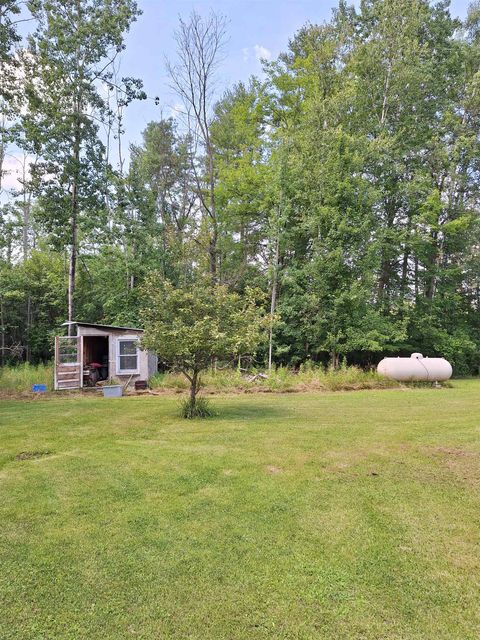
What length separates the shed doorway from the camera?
468 inches

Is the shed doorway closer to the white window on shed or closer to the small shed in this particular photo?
the small shed

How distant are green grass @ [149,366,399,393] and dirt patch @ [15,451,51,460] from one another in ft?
20.4

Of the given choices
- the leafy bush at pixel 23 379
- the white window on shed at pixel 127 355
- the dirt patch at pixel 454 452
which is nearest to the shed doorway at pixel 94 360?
the white window on shed at pixel 127 355

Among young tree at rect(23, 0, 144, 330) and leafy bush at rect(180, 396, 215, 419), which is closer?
leafy bush at rect(180, 396, 215, 419)

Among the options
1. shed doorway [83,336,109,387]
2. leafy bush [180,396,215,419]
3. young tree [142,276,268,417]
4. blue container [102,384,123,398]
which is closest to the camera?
young tree [142,276,268,417]

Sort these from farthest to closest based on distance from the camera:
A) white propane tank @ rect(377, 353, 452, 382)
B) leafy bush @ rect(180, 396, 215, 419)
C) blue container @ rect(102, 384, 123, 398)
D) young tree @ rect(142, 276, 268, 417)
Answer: white propane tank @ rect(377, 353, 452, 382), blue container @ rect(102, 384, 123, 398), leafy bush @ rect(180, 396, 215, 419), young tree @ rect(142, 276, 268, 417)

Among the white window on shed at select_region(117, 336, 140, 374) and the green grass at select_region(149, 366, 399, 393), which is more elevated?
the white window on shed at select_region(117, 336, 140, 374)

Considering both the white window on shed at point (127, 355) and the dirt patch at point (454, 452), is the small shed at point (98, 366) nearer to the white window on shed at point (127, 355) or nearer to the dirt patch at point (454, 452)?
the white window on shed at point (127, 355)

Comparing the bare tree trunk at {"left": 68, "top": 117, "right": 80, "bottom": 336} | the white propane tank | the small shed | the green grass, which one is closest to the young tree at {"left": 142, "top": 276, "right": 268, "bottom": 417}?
the green grass

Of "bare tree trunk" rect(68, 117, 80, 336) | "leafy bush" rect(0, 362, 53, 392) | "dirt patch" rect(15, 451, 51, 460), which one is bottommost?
"dirt patch" rect(15, 451, 51, 460)

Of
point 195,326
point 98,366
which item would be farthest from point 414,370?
point 98,366

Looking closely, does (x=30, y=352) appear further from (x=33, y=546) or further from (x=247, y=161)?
(x=33, y=546)

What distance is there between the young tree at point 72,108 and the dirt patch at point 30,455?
31.4 feet

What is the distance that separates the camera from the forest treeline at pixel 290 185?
45.6 ft
